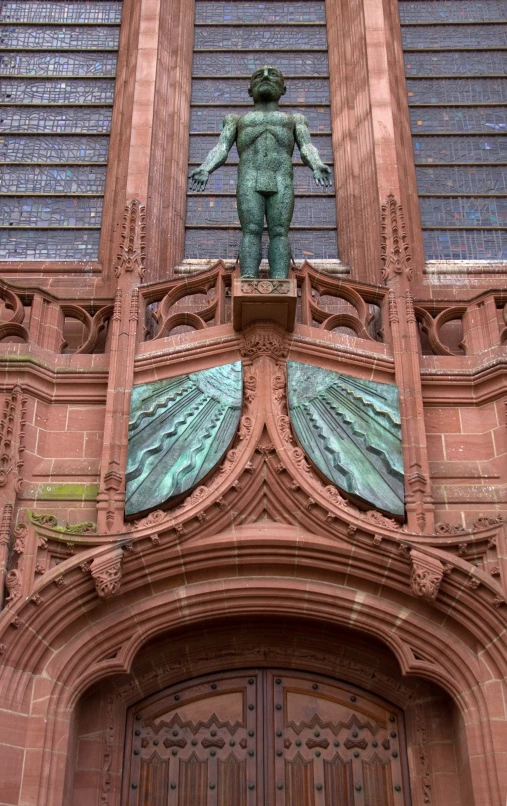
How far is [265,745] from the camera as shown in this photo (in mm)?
10938

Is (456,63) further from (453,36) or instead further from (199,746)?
(199,746)

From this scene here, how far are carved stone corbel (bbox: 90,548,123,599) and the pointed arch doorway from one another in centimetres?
133

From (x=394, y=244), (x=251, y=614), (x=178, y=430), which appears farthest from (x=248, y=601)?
(x=394, y=244)

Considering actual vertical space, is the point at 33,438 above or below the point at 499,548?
above

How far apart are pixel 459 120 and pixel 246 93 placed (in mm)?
2975

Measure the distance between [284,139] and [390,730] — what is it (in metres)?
6.26

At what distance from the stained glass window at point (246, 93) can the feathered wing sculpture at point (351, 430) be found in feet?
11.8

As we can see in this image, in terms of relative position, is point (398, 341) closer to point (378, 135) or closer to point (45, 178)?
point (378, 135)

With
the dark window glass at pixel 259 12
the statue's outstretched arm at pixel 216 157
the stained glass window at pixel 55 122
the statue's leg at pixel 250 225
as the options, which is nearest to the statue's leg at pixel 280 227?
the statue's leg at pixel 250 225

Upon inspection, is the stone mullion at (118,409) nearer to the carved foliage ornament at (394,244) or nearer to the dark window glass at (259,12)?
the carved foliage ornament at (394,244)

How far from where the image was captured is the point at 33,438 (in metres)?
11.8

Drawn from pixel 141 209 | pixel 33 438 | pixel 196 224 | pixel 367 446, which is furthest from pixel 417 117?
pixel 33 438

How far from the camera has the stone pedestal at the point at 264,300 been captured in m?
11.8

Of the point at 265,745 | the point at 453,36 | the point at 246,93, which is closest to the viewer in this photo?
the point at 265,745
